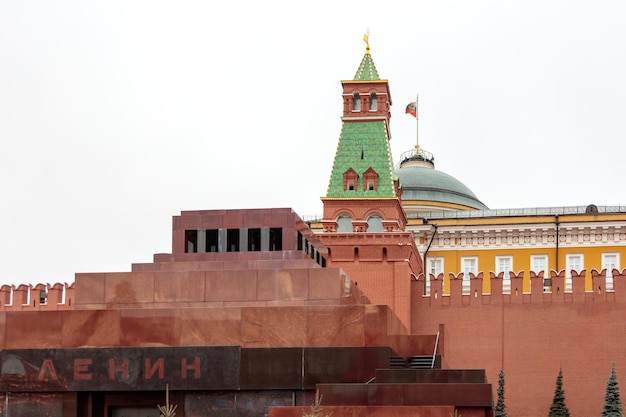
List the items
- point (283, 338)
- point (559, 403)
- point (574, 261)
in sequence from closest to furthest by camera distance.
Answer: point (283, 338), point (559, 403), point (574, 261)

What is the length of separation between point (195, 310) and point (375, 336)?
3.32 meters

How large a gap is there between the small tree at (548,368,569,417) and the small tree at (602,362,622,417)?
1.06 meters

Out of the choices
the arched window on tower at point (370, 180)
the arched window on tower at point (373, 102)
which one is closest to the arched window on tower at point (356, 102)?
the arched window on tower at point (373, 102)

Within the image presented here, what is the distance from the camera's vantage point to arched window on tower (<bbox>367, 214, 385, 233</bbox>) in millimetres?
39406

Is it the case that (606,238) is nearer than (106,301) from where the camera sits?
No

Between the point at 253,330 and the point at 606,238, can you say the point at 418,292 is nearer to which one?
the point at 606,238

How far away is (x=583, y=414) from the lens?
3525 centimetres

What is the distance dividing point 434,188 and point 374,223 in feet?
41.3

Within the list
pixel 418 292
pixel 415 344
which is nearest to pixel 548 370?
pixel 418 292

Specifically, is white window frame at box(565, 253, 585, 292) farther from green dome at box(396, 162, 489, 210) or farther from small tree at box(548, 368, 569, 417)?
small tree at box(548, 368, 569, 417)

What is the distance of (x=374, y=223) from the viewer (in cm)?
3950

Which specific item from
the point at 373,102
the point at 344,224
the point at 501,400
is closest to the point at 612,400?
the point at 501,400

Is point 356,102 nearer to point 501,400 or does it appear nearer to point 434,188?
point 501,400

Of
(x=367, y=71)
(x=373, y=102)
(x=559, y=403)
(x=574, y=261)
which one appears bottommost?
(x=559, y=403)
